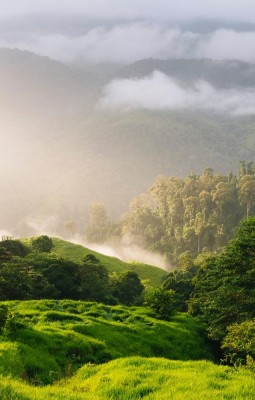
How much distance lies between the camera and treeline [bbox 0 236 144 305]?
197 ft

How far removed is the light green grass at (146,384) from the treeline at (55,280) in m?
38.0

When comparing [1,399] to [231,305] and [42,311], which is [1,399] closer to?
[42,311]

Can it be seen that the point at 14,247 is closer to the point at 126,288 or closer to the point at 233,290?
the point at 126,288

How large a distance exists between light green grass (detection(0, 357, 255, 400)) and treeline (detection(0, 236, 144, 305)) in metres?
38.0

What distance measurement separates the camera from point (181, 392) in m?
17.0

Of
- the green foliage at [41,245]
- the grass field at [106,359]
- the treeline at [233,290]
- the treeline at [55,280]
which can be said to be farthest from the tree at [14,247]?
the treeline at [233,290]

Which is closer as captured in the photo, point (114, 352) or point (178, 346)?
point (114, 352)

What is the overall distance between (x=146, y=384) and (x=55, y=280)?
56215 mm

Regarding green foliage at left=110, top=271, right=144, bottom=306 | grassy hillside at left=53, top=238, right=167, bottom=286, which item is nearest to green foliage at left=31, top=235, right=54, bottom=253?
green foliage at left=110, top=271, right=144, bottom=306

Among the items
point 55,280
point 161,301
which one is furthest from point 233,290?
point 55,280

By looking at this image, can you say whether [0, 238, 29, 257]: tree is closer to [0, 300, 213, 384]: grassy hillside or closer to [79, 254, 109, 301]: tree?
[79, 254, 109, 301]: tree

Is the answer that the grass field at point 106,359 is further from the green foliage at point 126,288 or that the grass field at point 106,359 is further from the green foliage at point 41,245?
the green foliage at point 41,245

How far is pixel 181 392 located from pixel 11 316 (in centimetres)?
1524

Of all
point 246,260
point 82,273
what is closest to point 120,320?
point 246,260
